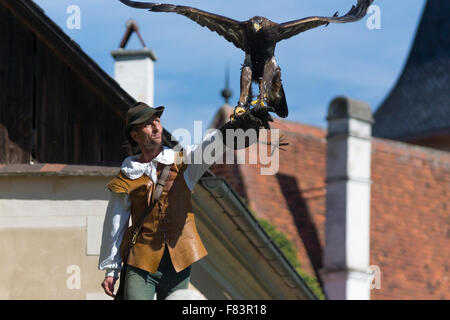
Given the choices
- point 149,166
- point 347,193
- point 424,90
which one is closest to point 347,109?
point 347,193

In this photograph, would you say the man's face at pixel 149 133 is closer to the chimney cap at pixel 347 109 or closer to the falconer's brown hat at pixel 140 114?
the falconer's brown hat at pixel 140 114

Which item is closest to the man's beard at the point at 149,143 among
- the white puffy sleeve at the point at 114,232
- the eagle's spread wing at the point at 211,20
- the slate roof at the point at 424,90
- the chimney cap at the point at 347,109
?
the white puffy sleeve at the point at 114,232

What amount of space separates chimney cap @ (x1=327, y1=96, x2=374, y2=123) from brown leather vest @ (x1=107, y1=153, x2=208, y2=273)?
607 inches

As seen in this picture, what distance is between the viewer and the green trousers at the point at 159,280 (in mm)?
6066

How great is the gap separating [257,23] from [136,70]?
912 centimetres

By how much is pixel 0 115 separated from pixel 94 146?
1.05 m

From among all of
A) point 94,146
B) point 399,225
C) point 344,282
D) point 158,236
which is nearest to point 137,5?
point 158,236

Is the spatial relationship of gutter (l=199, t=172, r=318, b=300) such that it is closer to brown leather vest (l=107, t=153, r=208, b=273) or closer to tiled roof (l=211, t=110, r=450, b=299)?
brown leather vest (l=107, t=153, r=208, b=273)

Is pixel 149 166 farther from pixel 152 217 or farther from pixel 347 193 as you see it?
pixel 347 193

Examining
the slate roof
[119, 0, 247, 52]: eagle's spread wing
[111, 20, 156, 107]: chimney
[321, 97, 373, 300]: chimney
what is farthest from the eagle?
the slate roof

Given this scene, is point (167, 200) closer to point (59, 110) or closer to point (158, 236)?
point (158, 236)

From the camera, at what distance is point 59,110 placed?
11.8 m

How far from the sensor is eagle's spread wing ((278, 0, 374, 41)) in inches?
228

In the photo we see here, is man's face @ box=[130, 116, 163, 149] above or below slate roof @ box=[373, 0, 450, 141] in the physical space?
below
